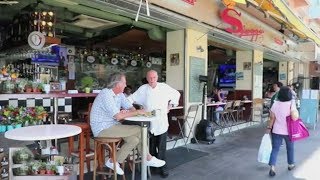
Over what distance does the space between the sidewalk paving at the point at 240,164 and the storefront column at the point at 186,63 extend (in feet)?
3.66

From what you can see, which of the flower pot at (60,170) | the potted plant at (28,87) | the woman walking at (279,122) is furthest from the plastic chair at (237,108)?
the flower pot at (60,170)

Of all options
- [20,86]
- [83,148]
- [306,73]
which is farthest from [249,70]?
[306,73]

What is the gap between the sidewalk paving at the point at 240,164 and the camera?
4.53m

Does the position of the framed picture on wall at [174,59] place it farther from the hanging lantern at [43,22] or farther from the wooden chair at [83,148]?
the wooden chair at [83,148]

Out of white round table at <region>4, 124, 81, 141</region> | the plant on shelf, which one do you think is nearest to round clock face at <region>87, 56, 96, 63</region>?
the plant on shelf

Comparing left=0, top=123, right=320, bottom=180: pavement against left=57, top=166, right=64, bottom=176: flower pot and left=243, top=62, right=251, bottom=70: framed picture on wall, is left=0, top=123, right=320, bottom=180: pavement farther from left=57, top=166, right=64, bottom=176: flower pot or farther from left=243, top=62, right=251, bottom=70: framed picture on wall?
left=243, top=62, right=251, bottom=70: framed picture on wall

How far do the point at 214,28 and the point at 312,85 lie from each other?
13.9m

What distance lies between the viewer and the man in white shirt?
4.47 metres

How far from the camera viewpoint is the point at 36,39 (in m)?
6.07

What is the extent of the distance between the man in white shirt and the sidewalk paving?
41 cm

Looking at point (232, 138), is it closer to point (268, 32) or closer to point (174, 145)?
point (174, 145)

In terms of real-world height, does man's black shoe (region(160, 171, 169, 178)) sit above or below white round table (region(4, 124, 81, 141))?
below

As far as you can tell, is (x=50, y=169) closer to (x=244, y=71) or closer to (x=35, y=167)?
(x=35, y=167)

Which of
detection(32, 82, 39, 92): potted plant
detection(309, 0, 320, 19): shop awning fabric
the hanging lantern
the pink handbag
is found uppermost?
detection(309, 0, 320, 19): shop awning fabric
